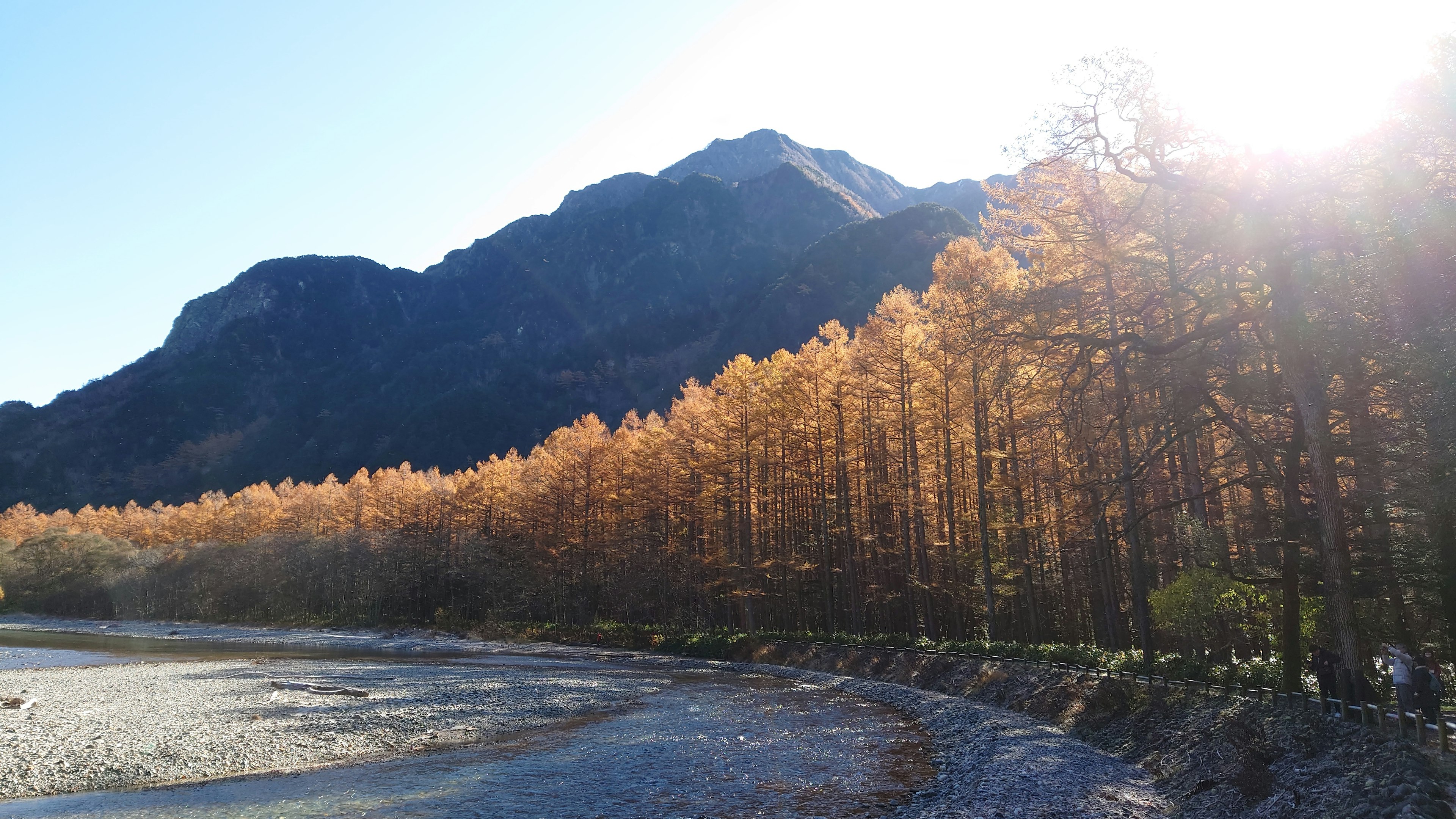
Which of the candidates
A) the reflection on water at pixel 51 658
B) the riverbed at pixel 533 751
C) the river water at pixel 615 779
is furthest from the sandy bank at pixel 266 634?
the river water at pixel 615 779

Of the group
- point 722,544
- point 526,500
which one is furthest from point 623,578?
point 526,500

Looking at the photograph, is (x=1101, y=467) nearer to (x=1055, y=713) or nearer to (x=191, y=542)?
(x=1055, y=713)

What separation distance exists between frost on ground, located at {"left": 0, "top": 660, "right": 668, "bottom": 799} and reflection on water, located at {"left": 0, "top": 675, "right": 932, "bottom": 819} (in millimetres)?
1357

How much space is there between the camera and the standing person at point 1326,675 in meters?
11.0

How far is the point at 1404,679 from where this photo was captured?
9.89 m

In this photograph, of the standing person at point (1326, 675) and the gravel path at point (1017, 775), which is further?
the standing person at point (1326, 675)

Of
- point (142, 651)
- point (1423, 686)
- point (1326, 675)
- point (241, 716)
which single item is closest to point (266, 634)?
point (142, 651)

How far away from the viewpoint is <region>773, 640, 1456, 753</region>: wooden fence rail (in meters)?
8.78

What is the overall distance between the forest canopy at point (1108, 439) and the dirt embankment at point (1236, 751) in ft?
5.46

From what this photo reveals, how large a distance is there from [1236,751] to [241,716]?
21678 mm

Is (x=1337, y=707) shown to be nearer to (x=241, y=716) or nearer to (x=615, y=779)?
(x=615, y=779)

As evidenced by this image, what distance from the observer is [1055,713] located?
1772 centimetres

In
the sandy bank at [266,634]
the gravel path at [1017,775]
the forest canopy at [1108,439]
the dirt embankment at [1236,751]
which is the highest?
the forest canopy at [1108,439]

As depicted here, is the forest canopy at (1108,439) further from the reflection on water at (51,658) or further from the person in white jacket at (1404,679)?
the reflection on water at (51,658)
